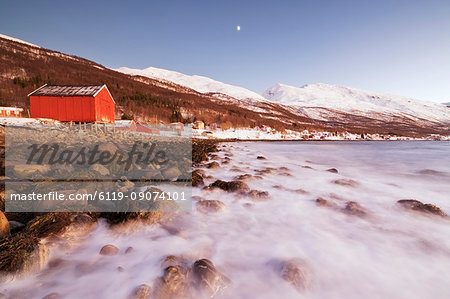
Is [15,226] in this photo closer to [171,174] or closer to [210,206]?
[210,206]

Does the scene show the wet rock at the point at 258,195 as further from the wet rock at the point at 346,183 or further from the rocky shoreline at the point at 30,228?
the wet rock at the point at 346,183

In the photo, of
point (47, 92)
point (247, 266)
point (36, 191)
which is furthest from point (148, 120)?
point (247, 266)

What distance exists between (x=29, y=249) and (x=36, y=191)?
71.9 inches

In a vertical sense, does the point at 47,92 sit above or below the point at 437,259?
above

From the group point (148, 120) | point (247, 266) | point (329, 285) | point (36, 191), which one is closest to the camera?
point (329, 285)

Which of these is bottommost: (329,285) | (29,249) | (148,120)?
(329,285)

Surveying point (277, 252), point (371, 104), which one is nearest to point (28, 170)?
point (277, 252)

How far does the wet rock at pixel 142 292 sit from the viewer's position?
1.64m

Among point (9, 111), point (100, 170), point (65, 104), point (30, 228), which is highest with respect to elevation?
point (65, 104)

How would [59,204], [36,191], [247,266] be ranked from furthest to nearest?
[36,191], [59,204], [247,266]

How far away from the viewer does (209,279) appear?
5.95ft

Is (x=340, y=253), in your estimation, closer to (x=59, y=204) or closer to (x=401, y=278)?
(x=401, y=278)

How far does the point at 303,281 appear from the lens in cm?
193

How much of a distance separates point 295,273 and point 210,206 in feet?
6.13
